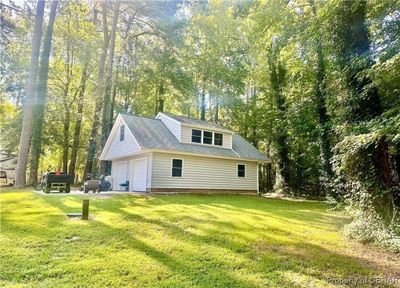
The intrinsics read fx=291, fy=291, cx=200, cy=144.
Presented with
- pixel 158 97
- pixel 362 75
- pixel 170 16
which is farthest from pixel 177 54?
pixel 362 75

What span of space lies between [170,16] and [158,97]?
7554 mm

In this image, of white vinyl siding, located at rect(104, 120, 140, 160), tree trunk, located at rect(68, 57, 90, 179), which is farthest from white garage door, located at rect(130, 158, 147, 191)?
tree trunk, located at rect(68, 57, 90, 179)

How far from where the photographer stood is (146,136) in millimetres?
15609

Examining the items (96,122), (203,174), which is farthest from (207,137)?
(96,122)

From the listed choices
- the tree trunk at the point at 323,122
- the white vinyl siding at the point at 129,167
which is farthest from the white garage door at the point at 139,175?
the tree trunk at the point at 323,122

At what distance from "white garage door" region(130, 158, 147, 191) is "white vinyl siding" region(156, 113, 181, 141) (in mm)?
2525

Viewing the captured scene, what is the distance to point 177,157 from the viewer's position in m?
15.8

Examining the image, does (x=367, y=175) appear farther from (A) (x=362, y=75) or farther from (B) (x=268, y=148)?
(B) (x=268, y=148)

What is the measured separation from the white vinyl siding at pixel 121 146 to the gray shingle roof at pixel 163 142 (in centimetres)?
51

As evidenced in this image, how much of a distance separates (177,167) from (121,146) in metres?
3.84

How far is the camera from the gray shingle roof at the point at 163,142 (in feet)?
49.9

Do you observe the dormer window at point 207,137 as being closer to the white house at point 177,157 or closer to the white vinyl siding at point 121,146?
the white house at point 177,157

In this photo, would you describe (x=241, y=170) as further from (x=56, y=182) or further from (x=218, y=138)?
(x=56, y=182)

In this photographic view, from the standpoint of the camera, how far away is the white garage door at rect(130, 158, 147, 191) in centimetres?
1552
